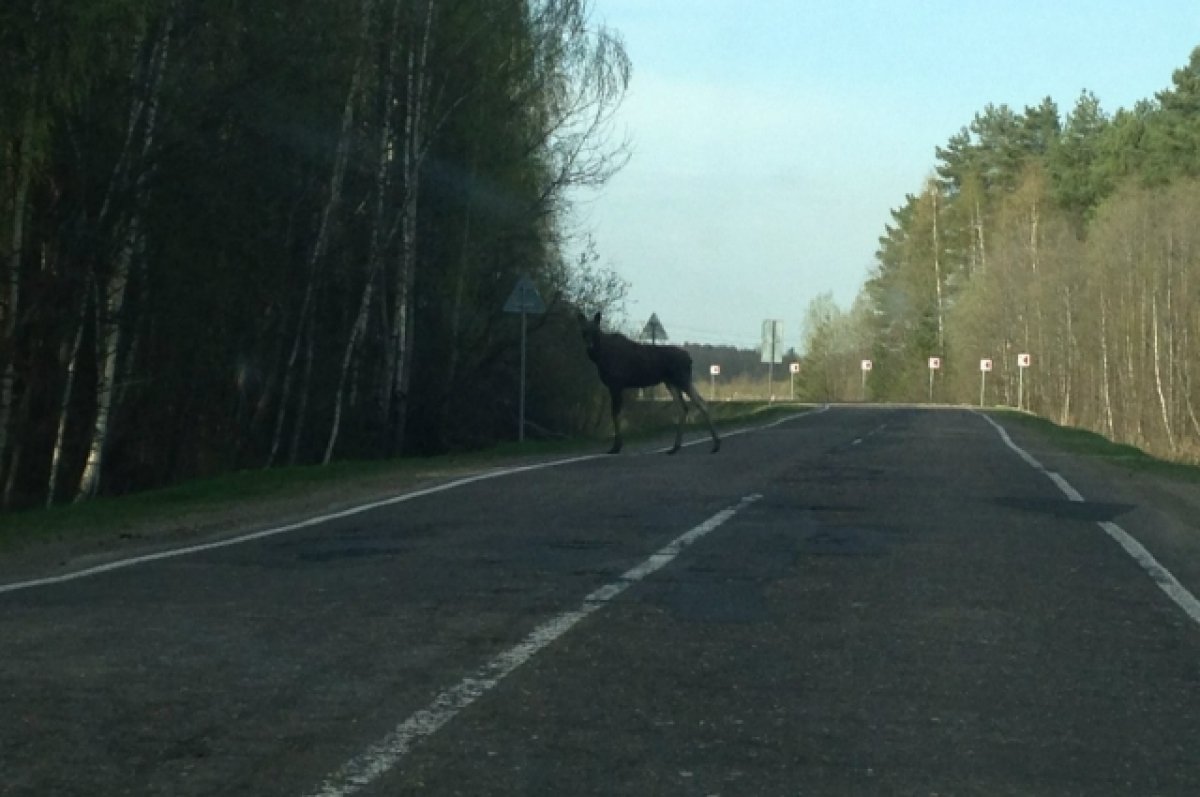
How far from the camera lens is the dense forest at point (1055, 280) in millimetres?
82250

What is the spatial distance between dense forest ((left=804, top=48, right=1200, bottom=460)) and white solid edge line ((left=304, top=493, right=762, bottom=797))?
5509cm

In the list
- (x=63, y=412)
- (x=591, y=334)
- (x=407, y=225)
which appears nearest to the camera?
(x=63, y=412)

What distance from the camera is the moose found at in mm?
24736

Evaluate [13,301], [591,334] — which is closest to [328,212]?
[591,334]

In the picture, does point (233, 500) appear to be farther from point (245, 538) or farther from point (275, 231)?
point (275, 231)

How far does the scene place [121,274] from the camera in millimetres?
24141

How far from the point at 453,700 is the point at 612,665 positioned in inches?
44.2

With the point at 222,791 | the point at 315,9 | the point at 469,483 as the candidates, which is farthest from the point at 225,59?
the point at 222,791

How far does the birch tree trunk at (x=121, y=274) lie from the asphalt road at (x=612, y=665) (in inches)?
358

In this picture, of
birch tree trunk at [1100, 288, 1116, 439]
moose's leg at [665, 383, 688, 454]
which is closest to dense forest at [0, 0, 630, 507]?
moose's leg at [665, 383, 688, 454]

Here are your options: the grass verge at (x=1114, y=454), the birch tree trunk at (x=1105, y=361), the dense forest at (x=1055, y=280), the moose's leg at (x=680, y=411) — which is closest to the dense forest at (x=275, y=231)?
the moose's leg at (x=680, y=411)

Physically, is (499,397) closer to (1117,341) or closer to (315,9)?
(315,9)

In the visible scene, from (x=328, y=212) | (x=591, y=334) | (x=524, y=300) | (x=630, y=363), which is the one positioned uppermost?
(x=328, y=212)

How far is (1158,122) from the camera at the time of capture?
307ft
